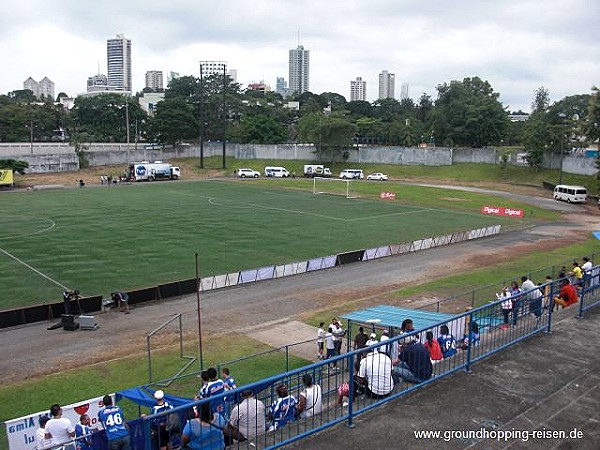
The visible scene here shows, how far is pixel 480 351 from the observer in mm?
13961

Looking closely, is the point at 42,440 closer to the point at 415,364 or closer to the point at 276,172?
the point at 415,364

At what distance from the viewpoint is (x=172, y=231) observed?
158 feet

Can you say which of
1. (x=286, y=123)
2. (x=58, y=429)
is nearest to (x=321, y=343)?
(x=58, y=429)

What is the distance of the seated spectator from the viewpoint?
39.2ft

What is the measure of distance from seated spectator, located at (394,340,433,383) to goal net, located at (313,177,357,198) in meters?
64.3

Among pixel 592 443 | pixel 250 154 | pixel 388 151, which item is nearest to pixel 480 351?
pixel 592 443

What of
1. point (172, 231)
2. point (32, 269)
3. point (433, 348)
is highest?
point (433, 348)

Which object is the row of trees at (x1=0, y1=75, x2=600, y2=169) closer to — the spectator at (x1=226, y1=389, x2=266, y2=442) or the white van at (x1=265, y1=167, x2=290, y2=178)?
the white van at (x1=265, y1=167, x2=290, y2=178)

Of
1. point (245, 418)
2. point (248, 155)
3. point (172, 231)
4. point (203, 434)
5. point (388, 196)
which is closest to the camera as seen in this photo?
point (203, 434)

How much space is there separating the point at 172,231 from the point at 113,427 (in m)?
37.8

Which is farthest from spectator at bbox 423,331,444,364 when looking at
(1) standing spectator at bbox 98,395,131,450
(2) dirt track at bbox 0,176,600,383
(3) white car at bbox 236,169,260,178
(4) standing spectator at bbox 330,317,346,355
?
(3) white car at bbox 236,169,260,178

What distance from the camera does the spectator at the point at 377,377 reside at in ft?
36.8

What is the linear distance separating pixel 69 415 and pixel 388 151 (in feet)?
338

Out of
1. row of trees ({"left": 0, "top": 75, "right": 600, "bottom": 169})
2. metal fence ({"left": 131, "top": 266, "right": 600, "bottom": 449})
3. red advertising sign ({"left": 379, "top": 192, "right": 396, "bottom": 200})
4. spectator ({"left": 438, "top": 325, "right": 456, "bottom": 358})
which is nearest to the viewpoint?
metal fence ({"left": 131, "top": 266, "right": 600, "bottom": 449})
